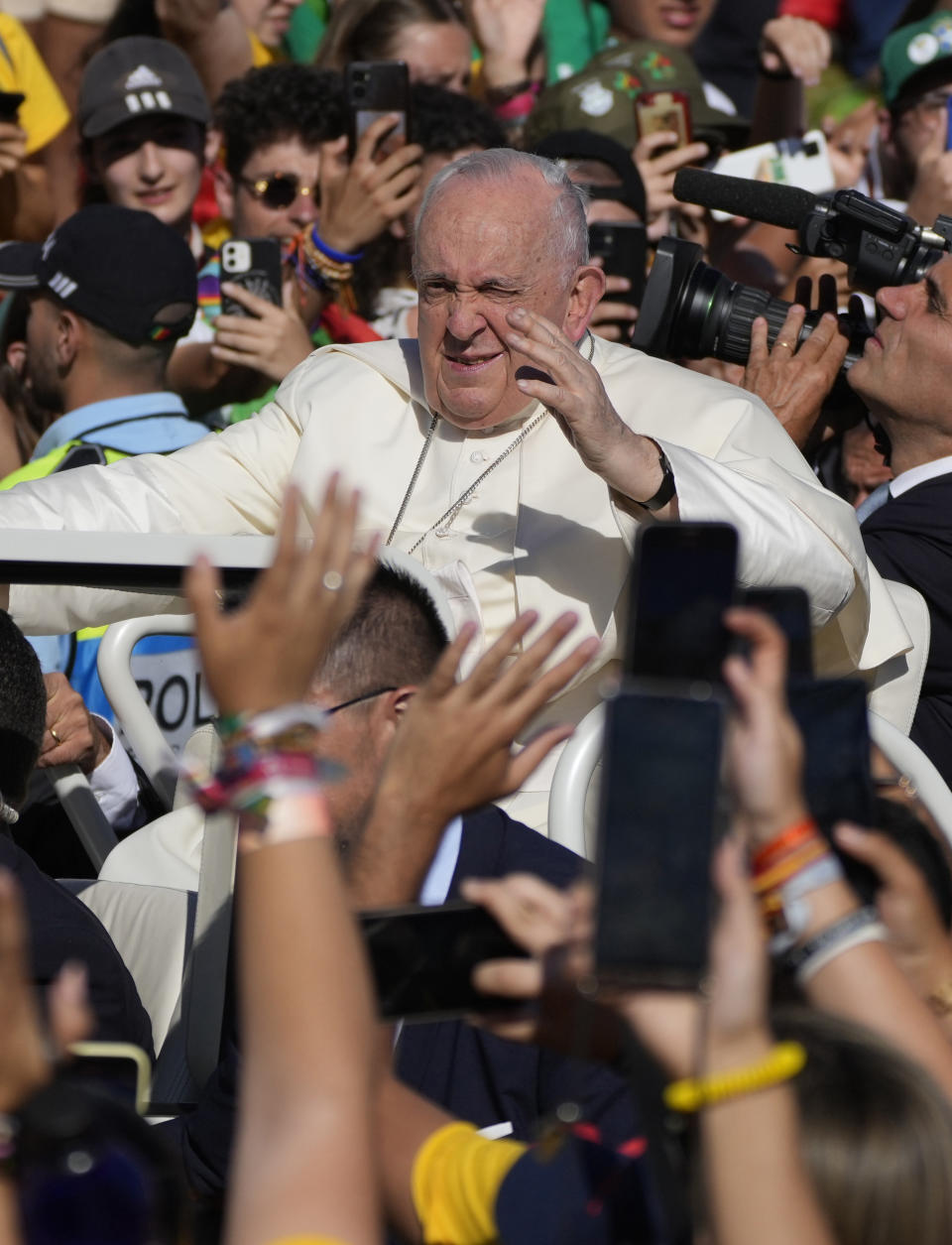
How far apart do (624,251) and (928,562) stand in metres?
1.37

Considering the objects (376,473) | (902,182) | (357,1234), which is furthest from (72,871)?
(902,182)

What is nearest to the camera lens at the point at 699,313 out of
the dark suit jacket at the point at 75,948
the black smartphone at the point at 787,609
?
the dark suit jacket at the point at 75,948

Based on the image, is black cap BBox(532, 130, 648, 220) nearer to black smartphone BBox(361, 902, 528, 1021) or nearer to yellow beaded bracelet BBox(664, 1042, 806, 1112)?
black smartphone BBox(361, 902, 528, 1021)

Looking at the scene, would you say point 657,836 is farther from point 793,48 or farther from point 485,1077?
point 793,48

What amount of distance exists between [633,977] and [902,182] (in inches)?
207

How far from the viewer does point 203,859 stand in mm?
2605

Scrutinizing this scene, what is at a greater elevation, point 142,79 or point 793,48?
point 142,79

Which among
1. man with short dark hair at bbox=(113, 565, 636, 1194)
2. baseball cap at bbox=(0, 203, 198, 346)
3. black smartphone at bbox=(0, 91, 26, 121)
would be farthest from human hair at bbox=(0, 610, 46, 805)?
black smartphone at bbox=(0, 91, 26, 121)

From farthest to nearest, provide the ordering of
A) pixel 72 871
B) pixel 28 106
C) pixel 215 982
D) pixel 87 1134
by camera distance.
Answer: pixel 28 106
pixel 72 871
pixel 215 982
pixel 87 1134

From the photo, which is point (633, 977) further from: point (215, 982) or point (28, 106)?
point (28, 106)

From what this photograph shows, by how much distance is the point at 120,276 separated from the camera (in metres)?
4.28

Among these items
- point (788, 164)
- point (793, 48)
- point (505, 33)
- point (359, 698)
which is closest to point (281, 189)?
point (788, 164)

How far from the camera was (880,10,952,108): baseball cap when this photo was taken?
5.86 meters

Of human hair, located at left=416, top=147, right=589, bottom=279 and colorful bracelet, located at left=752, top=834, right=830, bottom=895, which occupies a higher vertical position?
colorful bracelet, located at left=752, top=834, right=830, bottom=895
